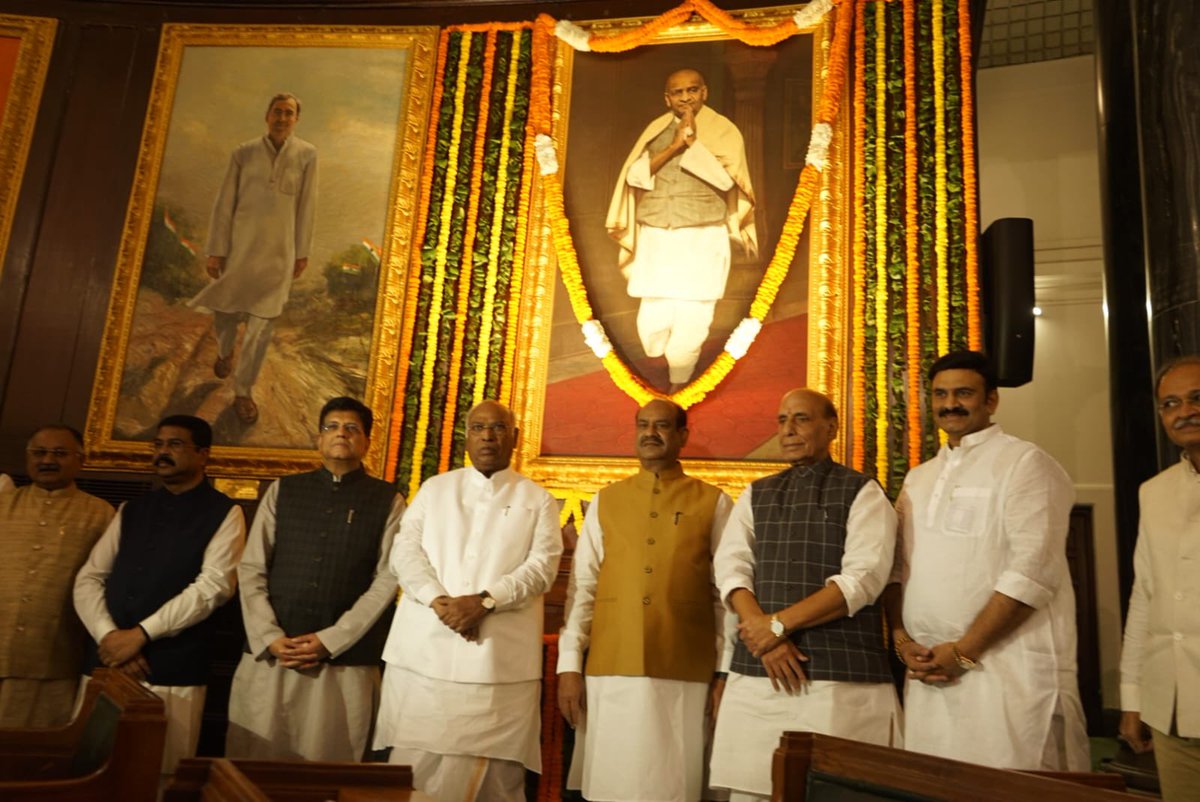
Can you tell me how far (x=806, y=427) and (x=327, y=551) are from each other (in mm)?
1753

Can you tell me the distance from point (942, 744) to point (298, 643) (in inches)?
83.1

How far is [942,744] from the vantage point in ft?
9.71

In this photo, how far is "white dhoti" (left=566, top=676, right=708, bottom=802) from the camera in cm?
326

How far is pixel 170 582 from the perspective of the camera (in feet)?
12.3

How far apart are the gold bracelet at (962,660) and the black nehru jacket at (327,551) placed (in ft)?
6.45

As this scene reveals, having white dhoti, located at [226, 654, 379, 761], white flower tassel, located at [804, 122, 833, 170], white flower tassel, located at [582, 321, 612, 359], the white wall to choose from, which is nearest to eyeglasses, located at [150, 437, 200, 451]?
white dhoti, located at [226, 654, 379, 761]

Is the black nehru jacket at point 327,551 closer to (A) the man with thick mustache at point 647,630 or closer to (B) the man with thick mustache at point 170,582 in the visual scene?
(B) the man with thick mustache at point 170,582

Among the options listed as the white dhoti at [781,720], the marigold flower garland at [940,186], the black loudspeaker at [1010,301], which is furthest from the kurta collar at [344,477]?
the black loudspeaker at [1010,301]

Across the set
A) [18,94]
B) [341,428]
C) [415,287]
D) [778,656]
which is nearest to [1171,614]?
[778,656]

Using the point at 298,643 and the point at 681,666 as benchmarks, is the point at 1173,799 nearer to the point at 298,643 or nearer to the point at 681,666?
the point at 681,666

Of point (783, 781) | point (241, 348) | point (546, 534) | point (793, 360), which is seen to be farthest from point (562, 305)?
point (783, 781)

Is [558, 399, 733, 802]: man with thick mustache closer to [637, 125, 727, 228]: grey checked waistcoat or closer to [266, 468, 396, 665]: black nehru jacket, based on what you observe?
[266, 468, 396, 665]: black nehru jacket

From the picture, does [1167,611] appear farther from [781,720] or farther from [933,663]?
[781,720]

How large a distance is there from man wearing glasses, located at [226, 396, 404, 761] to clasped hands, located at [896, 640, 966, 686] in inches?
71.2
